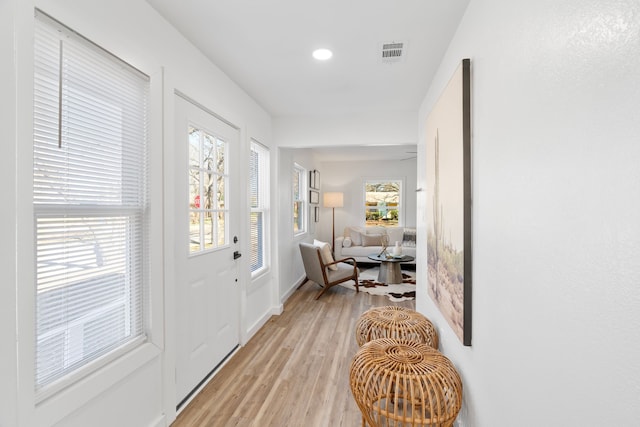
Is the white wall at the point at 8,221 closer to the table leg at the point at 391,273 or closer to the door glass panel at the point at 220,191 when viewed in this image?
the door glass panel at the point at 220,191

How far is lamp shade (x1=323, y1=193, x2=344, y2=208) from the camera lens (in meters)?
7.44

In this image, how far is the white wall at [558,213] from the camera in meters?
0.64

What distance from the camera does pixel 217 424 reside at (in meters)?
2.00

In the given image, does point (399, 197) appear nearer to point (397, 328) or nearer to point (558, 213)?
→ point (397, 328)

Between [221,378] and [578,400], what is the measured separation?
92.4 inches

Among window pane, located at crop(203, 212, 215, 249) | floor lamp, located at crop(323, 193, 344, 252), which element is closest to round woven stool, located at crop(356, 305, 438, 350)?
window pane, located at crop(203, 212, 215, 249)

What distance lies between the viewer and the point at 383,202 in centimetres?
786

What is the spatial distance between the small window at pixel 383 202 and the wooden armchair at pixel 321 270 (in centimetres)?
289

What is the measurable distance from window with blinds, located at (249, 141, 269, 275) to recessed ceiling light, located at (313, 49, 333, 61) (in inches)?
52.0

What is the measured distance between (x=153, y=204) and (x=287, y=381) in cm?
161

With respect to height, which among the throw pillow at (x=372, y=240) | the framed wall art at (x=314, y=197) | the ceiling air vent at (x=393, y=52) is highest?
the ceiling air vent at (x=393, y=52)

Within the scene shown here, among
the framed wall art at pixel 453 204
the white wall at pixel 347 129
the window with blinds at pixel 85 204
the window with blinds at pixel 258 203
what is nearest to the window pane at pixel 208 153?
the window with blinds at pixel 85 204

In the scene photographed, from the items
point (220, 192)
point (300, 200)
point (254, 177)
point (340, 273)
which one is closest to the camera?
point (220, 192)

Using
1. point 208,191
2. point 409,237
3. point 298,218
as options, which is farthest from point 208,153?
point 409,237
